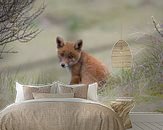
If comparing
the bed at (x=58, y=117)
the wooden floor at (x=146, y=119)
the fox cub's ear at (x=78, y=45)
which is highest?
the fox cub's ear at (x=78, y=45)

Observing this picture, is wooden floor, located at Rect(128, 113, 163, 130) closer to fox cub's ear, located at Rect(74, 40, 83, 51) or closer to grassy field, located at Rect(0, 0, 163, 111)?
grassy field, located at Rect(0, 0, 163, 111)

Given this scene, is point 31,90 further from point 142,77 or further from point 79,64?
point 142,77

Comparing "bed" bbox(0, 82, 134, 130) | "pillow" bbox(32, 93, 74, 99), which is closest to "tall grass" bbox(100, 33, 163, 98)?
"pillow" bbox(32, 93, 74, 99)

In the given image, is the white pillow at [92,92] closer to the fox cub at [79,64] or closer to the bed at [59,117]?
the fox cub at [79,64]

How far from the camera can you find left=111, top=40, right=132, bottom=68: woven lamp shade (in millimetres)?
5617

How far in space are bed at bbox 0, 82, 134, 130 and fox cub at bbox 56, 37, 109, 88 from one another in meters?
1.34

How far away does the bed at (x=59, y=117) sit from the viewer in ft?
13.2

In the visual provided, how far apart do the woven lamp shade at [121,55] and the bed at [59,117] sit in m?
1.46

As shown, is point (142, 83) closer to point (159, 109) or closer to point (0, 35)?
point (159, 109)

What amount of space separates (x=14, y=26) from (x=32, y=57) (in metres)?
0.54

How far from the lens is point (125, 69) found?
5629mm

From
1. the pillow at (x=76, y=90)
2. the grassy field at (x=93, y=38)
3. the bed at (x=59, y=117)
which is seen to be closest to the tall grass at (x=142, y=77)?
the grassy field at (x=93, y=38)

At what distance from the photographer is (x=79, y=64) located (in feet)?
18.3

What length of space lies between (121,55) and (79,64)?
2.16 ft
